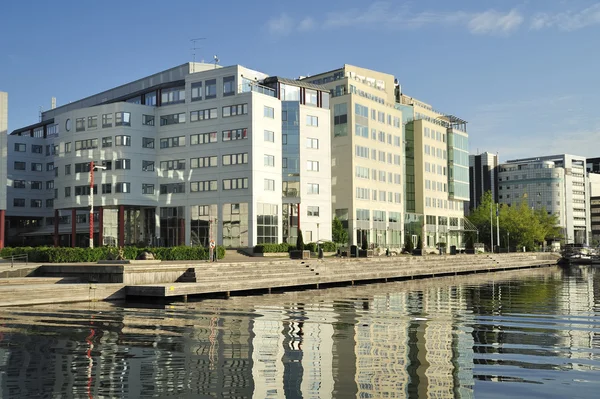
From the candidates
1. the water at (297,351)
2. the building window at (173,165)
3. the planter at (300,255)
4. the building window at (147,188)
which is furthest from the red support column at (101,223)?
the water at (297,351)

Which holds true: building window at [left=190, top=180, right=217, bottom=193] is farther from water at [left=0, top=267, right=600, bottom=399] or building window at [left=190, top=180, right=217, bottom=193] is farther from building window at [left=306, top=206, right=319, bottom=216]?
water at [left=0, top=267, right=600, bottom=399]

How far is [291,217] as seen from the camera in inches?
3275

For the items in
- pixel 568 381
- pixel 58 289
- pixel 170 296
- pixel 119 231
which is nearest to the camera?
pixel 568 381

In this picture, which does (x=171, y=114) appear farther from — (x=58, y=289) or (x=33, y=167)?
(x=58, y=289)

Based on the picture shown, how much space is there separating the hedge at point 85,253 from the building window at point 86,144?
101ft

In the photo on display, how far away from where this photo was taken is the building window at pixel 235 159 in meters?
77.7

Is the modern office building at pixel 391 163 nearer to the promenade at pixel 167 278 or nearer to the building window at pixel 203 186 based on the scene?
the building window at pixel 203 186

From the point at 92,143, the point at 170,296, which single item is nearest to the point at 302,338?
the point at 170,296

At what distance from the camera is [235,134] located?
257 ft

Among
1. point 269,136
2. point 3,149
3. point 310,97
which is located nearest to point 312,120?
point 310,97

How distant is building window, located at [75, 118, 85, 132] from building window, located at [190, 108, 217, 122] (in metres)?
15.4

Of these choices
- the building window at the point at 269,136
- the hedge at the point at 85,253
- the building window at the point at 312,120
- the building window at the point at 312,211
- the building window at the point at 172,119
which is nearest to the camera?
the hedge at the point at 85,253

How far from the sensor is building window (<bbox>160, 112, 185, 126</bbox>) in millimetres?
83125

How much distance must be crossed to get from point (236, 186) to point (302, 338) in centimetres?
5784
